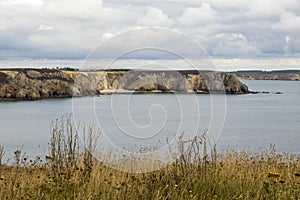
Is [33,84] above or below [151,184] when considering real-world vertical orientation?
below

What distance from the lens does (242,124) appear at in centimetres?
5672

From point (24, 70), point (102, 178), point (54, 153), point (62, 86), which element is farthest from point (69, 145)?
point (24, 70)

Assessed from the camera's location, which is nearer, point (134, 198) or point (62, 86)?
point (134, 198)

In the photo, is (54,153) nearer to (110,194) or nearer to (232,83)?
(110,194)

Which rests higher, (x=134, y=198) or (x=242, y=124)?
(x=134, y=198)

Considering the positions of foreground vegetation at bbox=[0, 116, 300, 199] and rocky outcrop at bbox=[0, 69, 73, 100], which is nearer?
foreground vegetation at bbox=[0, 116, 300, 199]

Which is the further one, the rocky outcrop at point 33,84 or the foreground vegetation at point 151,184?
the rocky outcrop at point 33,84

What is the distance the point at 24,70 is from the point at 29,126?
86928 mm

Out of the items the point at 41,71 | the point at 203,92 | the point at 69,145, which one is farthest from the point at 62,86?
the point at 69,145

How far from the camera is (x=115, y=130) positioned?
38.5 metres

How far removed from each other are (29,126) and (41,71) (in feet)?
287

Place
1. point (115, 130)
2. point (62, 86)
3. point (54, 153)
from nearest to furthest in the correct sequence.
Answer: point (54, 153), point (115, 130), point (62, 86)

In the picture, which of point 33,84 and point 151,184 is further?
point 33,84

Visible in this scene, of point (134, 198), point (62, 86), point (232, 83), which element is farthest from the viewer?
point (232, 83)
